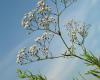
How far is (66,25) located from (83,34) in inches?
66.8

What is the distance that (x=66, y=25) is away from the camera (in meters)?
24.1

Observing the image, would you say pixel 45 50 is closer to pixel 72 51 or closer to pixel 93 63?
pixel 72 51

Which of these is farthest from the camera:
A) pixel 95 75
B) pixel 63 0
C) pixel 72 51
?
pixel 63 0

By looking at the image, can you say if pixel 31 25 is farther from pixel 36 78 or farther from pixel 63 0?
pixel 36 78

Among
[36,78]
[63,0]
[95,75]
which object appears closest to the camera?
[95,75]

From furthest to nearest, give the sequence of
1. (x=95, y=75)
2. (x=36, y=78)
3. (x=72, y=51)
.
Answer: (x=72, y=51)
(x=36, y=78)
(x=95, y=75)

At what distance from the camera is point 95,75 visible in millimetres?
16203

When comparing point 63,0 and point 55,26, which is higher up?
point 63,0

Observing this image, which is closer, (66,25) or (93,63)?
(93,63)

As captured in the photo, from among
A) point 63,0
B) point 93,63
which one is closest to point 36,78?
point 93,63

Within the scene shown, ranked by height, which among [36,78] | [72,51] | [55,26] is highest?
[55,26]

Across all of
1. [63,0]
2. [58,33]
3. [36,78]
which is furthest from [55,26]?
[36,78]

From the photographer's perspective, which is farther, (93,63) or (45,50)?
(45,50)

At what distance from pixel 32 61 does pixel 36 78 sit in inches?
153
